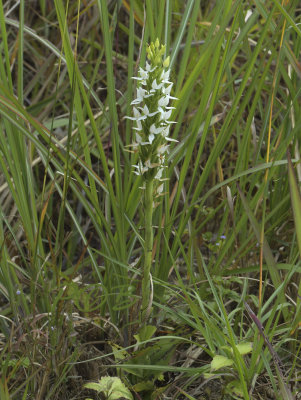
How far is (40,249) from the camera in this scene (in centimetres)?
157

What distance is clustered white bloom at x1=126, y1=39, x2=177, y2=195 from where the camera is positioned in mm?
1109

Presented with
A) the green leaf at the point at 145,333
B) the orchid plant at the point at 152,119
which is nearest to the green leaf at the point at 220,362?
the green leaf at the point at 145,333

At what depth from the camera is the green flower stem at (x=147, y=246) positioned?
47.6 inches

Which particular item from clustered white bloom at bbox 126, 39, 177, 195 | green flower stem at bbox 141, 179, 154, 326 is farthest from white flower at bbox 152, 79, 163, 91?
green flower stem at bbox 141, 179, 154, 326

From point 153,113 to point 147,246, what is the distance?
0.33 meters

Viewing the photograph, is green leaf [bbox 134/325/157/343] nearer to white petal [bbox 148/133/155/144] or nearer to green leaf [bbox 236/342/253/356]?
green leaf [bbox 236/342/253/356]

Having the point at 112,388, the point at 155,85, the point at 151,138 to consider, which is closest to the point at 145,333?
the point at 112,388

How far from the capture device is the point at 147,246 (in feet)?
4.16

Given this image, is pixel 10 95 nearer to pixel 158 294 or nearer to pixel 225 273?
pixel 158 294

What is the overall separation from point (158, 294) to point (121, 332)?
0.15 meters

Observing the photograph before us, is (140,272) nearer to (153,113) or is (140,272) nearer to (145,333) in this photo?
(145,333)

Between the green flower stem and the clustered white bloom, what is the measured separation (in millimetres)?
37

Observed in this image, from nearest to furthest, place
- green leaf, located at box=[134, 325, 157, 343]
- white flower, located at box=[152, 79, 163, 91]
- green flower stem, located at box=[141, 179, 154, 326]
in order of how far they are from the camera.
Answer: white flower, located at box=[152, 79, 163, 91] → green flower stem, located at box=[141, 179, 154, 326] → green leaf, located at box=[134, 325, 157, 343]

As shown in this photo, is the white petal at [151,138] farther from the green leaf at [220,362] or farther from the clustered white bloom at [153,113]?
the green leaf at [220,362]
